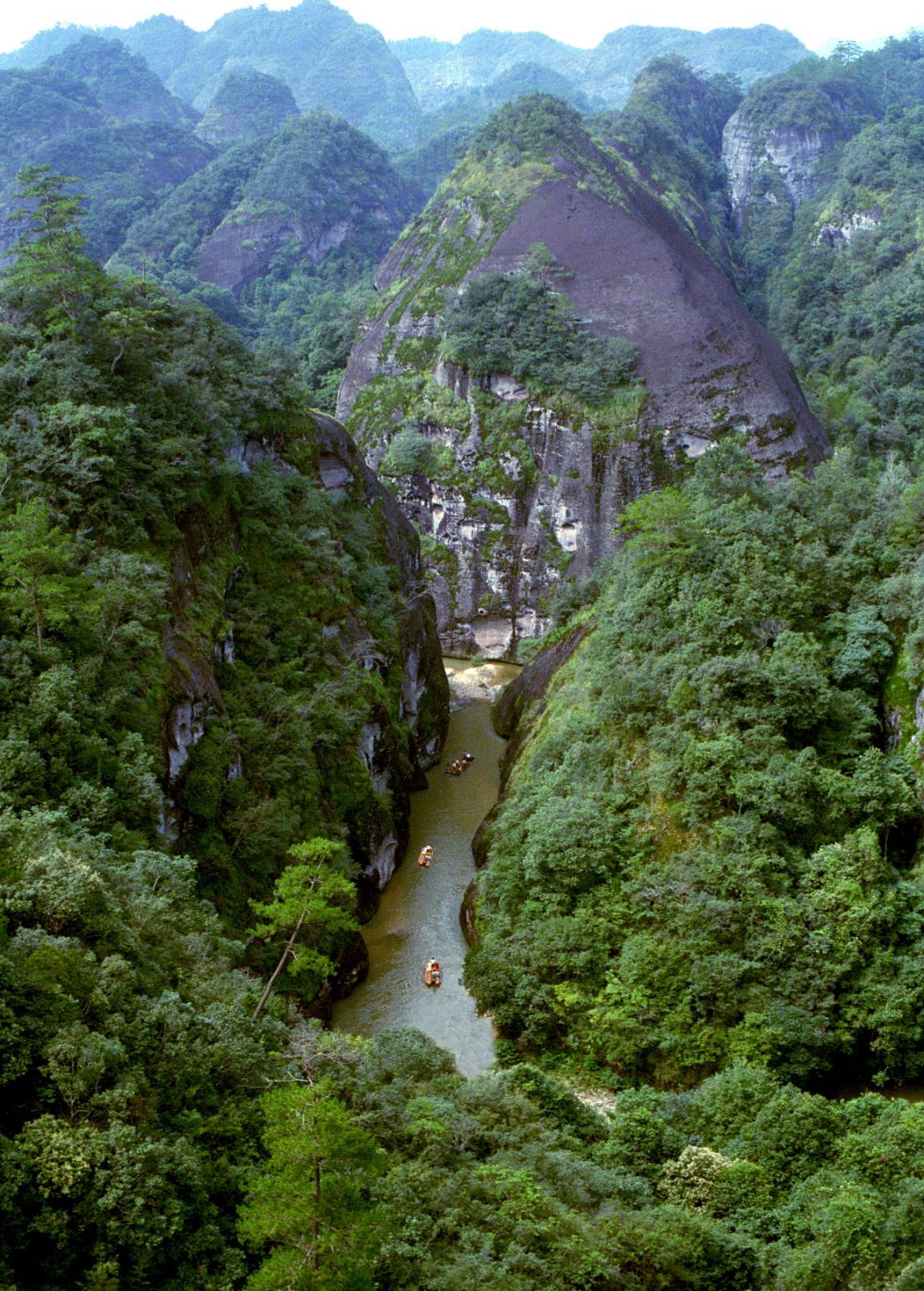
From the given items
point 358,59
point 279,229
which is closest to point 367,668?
point 279,229

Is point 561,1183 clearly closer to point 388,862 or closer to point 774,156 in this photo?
point 388,862

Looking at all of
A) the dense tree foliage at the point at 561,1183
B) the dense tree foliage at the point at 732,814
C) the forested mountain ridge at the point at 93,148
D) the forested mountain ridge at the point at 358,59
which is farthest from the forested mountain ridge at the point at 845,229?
the forested mountain ridge at the point at 93,148

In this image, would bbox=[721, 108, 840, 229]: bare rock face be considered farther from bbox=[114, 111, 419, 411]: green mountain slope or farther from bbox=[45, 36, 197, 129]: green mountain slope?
bbox=[45, 36, 197, 129]: green mountain slope

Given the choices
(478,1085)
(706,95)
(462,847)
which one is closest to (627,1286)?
(478,1085)

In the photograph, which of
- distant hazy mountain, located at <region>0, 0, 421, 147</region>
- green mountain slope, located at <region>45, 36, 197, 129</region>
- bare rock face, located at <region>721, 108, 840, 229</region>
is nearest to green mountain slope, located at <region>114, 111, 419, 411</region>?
green mountain slope, located at <region>45, 36, 197, 129</region>

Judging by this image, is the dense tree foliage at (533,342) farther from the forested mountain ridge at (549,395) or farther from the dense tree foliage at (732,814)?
the dense tree foliage at (732,814)

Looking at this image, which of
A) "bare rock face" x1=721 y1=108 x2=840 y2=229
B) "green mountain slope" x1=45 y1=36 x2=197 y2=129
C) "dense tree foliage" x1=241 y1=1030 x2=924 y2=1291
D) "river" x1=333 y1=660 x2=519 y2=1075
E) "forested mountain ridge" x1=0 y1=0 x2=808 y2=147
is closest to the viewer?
"dense tree foliage" x1=241 y1=1030 x2=924 y2=1291

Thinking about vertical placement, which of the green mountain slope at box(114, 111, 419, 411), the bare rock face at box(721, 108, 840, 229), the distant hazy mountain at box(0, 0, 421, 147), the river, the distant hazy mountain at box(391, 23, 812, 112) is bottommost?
the river
